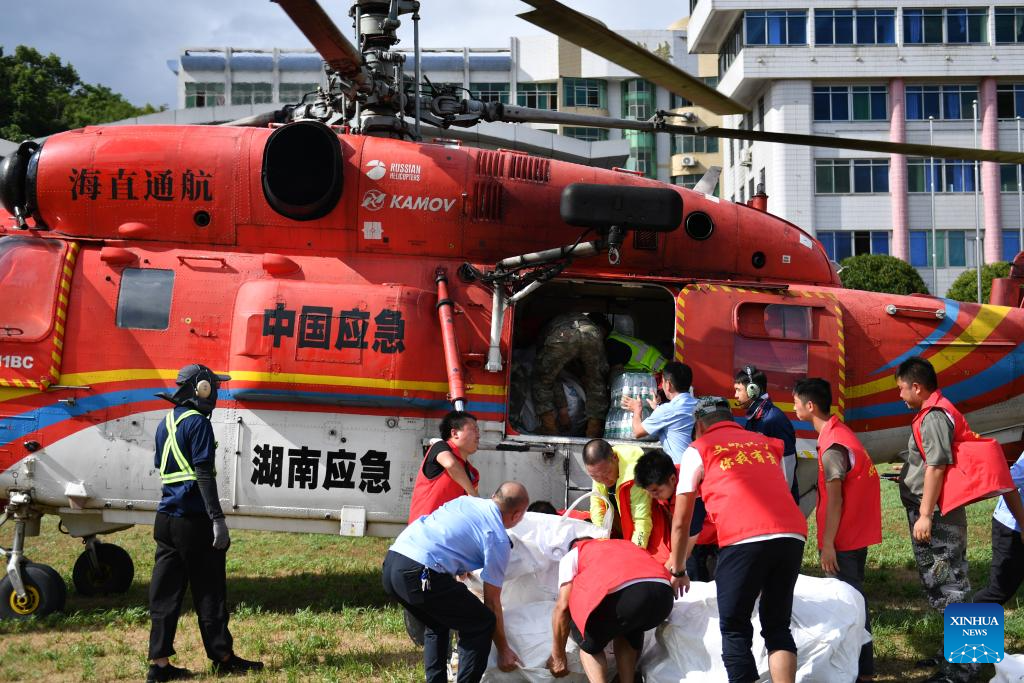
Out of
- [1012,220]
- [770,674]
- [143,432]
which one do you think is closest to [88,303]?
[143,432]

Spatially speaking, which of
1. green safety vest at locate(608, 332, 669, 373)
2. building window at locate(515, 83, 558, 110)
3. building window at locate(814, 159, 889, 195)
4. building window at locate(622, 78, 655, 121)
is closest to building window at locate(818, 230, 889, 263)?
building window at locate(814, 159, 889, 195)

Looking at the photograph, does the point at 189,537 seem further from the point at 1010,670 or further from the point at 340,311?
the point at 1010,670

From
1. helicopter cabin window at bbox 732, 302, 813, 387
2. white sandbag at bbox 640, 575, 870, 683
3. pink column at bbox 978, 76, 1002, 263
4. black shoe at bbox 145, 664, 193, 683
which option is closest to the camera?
white sandbag at bbox 640, 575, 870, 683

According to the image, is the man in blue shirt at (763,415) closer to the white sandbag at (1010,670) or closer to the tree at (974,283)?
the white sandbag at (1010,670)

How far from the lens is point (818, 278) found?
9.44 meters

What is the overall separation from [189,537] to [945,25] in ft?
151

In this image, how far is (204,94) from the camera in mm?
66938

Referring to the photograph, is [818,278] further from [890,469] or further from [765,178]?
[765,178]

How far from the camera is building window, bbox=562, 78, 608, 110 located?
203 ft

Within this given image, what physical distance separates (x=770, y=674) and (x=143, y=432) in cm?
535

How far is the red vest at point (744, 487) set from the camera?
5320 millimetres

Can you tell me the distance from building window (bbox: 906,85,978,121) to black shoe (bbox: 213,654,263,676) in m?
44.4

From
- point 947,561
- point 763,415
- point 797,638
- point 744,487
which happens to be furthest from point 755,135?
point 797,638

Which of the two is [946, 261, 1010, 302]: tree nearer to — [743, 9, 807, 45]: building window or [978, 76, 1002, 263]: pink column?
[978, 76, 1002, 263]: pink column
